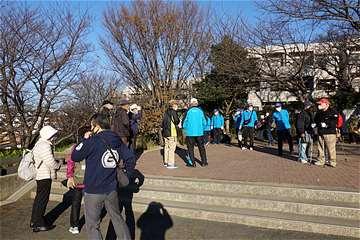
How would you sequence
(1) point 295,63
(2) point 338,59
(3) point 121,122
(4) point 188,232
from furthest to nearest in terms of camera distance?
(1) point 295,63, (2) point 338,59, (3) point 121,122, (4) point 188,232

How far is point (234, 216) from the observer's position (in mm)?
6883

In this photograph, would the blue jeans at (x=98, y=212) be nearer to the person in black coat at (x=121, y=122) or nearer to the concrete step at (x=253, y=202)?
the concrete step at (x=253, y=202)

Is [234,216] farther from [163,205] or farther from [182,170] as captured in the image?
[182,170]

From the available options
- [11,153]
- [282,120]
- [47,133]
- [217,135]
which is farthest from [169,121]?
[217,135]

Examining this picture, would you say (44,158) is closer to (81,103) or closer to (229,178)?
(229,178)

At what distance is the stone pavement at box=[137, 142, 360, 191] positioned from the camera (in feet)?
26.6

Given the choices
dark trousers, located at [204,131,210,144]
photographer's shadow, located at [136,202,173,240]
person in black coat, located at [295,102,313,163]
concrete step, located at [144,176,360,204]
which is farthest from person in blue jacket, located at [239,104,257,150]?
photographer's shadow, located at [136,202,173,240]

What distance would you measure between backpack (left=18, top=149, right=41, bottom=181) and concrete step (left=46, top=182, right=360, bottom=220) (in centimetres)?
229

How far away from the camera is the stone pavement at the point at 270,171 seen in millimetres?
8094

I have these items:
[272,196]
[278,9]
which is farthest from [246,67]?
[272,196]

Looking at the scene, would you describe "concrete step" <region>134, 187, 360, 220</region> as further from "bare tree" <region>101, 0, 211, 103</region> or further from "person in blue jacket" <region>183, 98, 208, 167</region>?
"bare tree" <region>101, 0, 211, 103</region>

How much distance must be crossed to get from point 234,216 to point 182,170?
10.6 ft

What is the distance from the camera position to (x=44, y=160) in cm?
676

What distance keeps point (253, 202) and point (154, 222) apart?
1693mm
